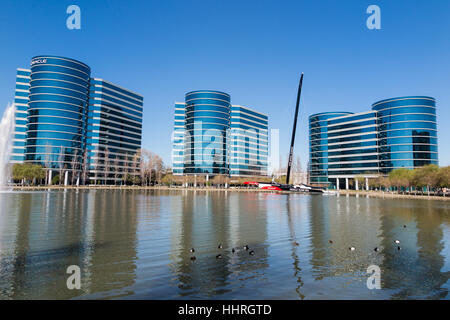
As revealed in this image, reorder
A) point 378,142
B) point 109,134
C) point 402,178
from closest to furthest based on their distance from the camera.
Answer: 1. point 402,178
2. point 378,142
3. point 109,134

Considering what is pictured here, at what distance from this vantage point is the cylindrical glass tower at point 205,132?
618ft

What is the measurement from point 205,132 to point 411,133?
114m

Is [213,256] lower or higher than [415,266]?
higher

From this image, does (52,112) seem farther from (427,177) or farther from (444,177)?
(444,177)

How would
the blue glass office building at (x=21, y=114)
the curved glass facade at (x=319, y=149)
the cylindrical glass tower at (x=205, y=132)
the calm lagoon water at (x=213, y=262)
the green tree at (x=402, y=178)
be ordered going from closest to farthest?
the calm lagoon water at (x=213, y=262) < the green tree at (x=402, y=178) < the blue glass office building at (x=21, y=114) < the curved glass facade at (x=319, y=149) < the cylindrical glass tower at (x=205, y=132)

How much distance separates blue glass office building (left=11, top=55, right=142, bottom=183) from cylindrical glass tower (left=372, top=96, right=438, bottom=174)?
6248 inches

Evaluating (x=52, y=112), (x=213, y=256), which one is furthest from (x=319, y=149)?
(x=213, y=256)

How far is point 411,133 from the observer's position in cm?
13738

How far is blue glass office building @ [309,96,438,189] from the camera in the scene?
137 m

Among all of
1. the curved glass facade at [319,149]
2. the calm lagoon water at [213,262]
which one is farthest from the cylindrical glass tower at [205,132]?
the calm lagoon water at [213,262]

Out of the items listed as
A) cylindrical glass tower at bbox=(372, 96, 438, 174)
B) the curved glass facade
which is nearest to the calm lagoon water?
cylindrical glass tower at bbox=(372, 96, 438, 174)

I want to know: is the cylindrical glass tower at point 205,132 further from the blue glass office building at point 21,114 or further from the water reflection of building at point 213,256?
the water reflection of building at point 213,256

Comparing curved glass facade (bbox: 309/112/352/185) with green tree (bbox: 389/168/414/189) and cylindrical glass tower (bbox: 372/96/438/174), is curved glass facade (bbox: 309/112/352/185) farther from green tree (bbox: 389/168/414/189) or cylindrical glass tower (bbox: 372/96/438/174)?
green tree (bbox: 389/168/414/189)
